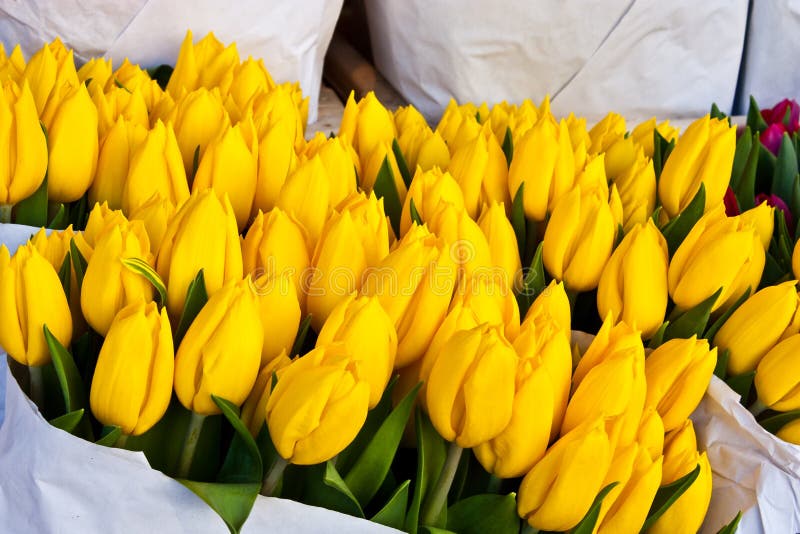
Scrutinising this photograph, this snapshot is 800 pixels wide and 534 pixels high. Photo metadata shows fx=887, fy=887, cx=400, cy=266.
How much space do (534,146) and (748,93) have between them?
769mm

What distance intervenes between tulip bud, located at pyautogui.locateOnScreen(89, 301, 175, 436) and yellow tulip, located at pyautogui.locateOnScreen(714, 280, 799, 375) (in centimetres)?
35

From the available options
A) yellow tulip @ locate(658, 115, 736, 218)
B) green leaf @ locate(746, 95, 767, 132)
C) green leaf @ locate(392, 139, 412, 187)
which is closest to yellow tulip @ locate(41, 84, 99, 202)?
green leaf @ locate(392, 139, 412, 187)

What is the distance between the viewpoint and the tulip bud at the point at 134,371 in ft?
1.46

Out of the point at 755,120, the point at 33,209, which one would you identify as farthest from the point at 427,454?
the point at 755,120

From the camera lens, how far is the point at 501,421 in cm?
45

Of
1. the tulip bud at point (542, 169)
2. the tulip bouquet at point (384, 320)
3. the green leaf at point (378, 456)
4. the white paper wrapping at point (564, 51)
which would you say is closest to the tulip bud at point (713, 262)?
the tulip bouquet at point (384, 320)

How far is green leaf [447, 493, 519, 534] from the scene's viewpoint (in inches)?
18.6

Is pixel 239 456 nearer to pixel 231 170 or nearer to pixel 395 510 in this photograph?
pixel 395 510

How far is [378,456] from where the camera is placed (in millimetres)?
477

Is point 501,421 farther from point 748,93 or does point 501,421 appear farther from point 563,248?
point 748,93

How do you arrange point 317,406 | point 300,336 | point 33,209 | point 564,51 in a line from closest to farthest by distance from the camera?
point 317,406, point 300,336, point 33,209, point 564,51

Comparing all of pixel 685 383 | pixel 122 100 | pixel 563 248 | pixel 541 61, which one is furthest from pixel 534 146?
pixel 541 61

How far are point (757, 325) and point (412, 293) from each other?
0.23 metres

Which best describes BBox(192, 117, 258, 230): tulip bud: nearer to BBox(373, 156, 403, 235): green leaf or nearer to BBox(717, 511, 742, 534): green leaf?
BBox(373, 156, 403, 235): green leaf
